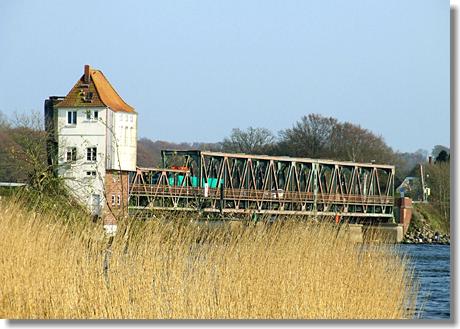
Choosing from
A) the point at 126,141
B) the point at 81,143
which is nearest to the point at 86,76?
the point at 126,141

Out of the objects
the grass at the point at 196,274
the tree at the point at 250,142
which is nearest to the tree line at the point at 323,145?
the tree at the point at 250,142

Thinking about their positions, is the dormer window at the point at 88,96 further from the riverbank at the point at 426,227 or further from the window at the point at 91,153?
the riverbank at the point at 426,227

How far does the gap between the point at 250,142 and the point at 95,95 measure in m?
15.2

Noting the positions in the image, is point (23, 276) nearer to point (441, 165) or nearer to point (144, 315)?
point (144, 315)

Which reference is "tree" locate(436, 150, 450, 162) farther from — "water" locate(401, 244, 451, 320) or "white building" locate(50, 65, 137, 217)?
"white building" locate(50, 65, 137, 217)

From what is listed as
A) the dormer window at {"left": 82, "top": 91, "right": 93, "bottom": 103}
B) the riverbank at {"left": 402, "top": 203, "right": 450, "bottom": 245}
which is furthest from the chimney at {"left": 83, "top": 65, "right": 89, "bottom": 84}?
the riverbank at {"left": 402, "top": 203, "right": 450, "bottom": 245}

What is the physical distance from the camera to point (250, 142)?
141 ft

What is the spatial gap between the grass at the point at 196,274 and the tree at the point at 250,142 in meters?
31.4

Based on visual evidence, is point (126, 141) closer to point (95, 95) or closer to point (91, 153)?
point (91, 153)

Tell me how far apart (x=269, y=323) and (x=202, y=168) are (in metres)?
35.3

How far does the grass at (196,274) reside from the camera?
8062mm

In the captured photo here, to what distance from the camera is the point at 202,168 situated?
4275 cm

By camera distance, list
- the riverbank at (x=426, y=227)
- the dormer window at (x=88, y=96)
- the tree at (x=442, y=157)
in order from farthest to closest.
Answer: the riverbank at (x=426, y=227)
the tree at (x=442, y=157)
the dormer window at (x=88, y=96)

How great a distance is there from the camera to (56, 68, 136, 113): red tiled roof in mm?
25423
